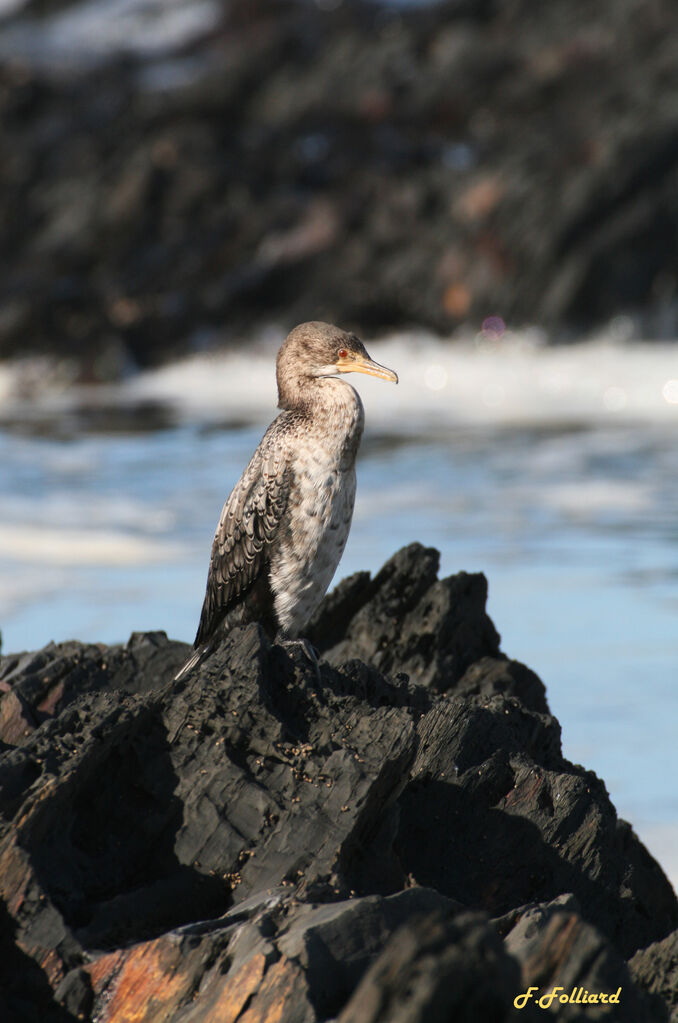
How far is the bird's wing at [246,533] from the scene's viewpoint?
19.9ft

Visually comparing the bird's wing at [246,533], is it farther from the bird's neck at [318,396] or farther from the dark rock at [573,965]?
the dark rock at [573,965]

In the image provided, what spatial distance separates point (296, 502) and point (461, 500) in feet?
30.8

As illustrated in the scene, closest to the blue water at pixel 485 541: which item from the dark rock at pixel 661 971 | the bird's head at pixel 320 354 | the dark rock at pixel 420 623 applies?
the dark rock at pixel 420 623

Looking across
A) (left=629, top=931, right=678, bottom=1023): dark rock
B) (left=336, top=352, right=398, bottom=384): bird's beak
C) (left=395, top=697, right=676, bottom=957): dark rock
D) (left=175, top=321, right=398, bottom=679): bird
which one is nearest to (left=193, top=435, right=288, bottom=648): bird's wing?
(left=175, top=321, right=398, bottom=679): bird

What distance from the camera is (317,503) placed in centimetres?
602

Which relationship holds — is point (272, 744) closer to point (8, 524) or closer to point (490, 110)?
point (8, 524)

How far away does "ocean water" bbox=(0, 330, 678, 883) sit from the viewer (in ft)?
31.0

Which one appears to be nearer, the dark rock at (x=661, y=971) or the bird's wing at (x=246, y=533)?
the dark rock at (x=661, y=971)

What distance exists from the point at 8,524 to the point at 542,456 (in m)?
7.31

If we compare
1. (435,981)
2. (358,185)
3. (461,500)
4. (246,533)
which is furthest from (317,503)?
(358,185)

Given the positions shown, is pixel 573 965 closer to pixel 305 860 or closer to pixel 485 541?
pixel 305 860

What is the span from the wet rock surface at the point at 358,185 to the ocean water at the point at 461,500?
3.66 feet

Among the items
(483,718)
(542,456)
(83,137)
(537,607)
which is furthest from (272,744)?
(83,137)
